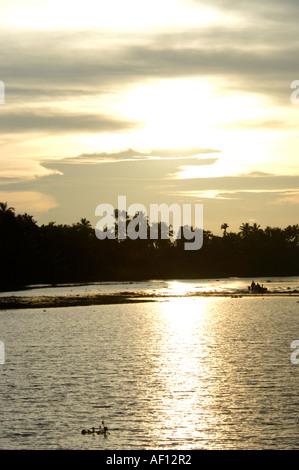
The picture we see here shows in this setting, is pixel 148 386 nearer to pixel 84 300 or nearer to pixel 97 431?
pixel 97 431

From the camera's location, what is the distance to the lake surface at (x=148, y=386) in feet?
103

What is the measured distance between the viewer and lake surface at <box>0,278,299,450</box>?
31.5 meters

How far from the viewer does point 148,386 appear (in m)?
42.3

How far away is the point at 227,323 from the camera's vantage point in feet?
280

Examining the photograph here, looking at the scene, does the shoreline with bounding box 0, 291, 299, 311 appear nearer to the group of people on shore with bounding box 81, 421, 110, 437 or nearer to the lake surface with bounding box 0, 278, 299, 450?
the lake surface with bounding box 0, 278, 299, 450

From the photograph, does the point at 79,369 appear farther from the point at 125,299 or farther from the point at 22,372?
the point at 125,299

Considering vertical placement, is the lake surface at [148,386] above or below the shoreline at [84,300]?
below

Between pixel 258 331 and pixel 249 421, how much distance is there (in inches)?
1550

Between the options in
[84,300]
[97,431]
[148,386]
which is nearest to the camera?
[97,431]

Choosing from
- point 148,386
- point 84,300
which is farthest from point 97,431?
point 84,300

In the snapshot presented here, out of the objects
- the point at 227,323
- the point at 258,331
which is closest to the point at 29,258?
the point at 227,323

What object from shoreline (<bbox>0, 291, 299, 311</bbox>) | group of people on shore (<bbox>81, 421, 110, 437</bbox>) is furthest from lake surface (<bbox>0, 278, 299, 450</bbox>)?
shoreline (<bbox>0, 291, 299, 311</bbox>)

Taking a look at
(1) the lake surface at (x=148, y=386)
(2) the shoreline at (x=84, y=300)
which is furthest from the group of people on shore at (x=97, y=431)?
(2) the shoreline at (x=84, y=300)

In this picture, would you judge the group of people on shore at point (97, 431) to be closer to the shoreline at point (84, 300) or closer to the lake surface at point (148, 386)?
the lake surface at point (148, 386)
